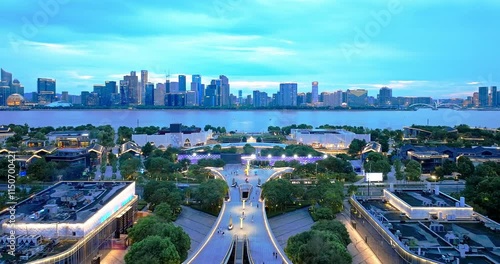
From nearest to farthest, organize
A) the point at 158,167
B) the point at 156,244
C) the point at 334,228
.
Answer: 1. the point at 156,244
2. the point at 334,228
3. the point at 158,167

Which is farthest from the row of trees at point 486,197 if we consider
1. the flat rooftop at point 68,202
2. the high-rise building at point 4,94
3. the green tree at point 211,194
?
the high-rise building at point 4,94

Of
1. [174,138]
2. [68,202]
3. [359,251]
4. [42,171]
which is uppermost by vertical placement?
[174,138]

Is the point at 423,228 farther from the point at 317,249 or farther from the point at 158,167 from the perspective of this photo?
the point at 158,167

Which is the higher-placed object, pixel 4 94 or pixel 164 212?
pixel 4 94

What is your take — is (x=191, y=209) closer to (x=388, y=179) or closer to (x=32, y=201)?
(x=32, y=201)

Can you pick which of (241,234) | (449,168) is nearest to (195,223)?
(241,234)

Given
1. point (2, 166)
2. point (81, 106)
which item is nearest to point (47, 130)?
point (2, 166)
